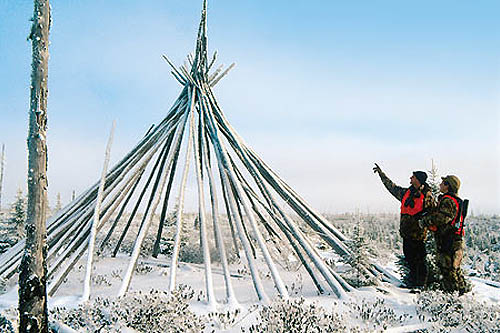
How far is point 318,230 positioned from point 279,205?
35.2 inches

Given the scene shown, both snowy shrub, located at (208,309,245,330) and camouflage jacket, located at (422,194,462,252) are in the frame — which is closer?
snowy shrub, located at (208,309,245,330)

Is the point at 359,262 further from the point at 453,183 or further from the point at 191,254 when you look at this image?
the point at 191,254

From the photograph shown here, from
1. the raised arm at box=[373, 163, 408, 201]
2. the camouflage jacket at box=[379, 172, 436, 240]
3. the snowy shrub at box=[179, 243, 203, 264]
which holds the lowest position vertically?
the snowy shrub at box=[179, 243, 203, 264]

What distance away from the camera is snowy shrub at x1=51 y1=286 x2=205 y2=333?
3199 mm

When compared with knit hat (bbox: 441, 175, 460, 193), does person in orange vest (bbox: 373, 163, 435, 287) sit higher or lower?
lower

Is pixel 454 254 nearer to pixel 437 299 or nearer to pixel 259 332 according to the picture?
pixel 437 299

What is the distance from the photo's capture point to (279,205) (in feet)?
18.5

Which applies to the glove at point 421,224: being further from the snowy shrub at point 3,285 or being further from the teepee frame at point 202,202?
Answer: the snowy shrub at point 3,285

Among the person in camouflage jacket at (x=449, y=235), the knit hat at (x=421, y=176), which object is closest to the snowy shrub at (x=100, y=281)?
the person in camouflage jacket at (x=449, y=235)

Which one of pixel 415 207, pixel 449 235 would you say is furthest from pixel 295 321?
pixel 415 207

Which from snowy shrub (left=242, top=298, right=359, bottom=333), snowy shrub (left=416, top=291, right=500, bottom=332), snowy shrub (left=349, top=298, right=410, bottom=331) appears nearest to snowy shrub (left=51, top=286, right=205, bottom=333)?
snowy shrub (left=242, top=298, right=359, bottom=333)

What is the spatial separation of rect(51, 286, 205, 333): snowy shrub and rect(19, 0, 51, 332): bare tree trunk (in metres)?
0.40

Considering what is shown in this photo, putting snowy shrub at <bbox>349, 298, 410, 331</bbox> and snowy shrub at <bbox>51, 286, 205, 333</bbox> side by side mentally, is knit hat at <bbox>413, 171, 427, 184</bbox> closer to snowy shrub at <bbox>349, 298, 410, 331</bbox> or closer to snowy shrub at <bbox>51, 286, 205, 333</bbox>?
snowy shrub at <bbox>349, 298, 410, 331</bbox>

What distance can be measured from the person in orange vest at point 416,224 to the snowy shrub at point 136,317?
3.33 meters
